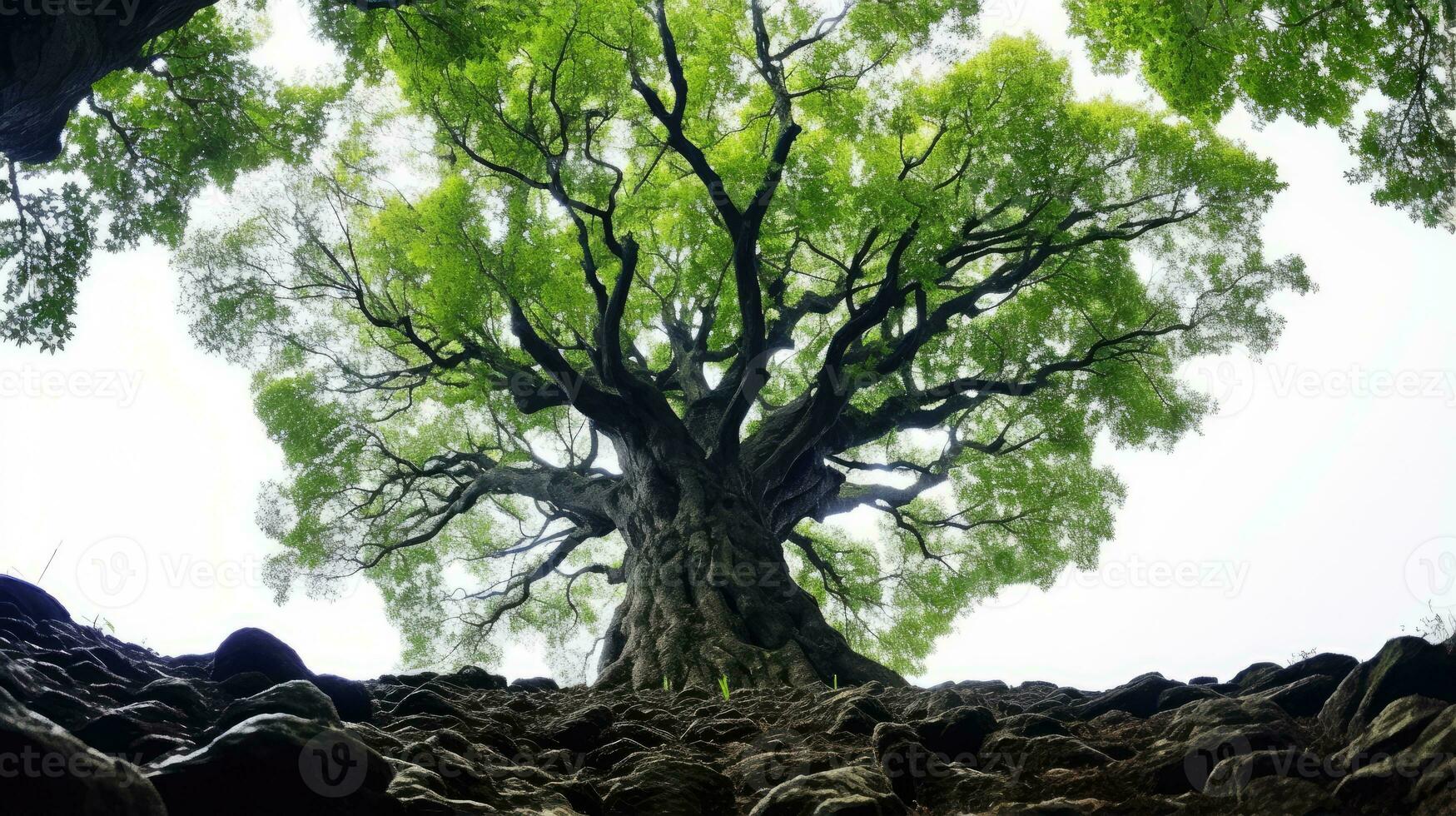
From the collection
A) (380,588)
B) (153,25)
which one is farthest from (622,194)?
(380,588)

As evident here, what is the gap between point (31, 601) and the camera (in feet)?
15.0

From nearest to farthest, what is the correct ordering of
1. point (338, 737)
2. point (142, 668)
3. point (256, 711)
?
point (338, 737), point (256, 711), point (142, 668)

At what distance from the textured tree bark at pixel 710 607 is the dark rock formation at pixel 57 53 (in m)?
5.69

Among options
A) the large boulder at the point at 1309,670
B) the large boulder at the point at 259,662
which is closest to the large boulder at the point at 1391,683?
the large boulder at the point at 1309,670

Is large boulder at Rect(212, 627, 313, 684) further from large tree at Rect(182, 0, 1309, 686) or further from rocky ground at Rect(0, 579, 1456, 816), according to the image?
large tree at Rect(182, 0, 1309, 686)

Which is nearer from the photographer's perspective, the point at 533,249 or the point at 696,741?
the point at 696,741

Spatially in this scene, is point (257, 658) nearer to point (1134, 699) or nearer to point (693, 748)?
point (693, 748)

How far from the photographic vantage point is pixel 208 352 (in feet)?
35.6

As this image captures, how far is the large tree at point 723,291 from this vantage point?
8711 millimetres

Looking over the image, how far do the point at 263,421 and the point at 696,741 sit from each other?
1095 centimetres

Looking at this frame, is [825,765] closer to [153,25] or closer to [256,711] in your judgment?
[256,711]

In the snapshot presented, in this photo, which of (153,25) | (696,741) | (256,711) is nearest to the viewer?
(256,711)
